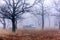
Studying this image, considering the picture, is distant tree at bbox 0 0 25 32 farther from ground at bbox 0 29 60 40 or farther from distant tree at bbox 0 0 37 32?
ground at bbox 0 29 60 40

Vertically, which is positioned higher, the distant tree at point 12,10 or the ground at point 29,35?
the distant tree at point 12,10

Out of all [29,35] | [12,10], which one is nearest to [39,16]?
[29,35]

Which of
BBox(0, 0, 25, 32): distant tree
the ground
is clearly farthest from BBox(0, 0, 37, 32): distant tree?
the ground

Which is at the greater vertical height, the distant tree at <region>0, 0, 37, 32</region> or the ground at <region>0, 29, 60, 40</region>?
the distant tree at <region>0, 0, 37, 32</region>

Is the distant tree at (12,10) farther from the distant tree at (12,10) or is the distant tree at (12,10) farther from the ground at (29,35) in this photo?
the ground at (29,35)

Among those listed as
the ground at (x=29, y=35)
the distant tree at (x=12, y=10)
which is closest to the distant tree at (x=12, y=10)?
the distant tree at (x=12, y=10)

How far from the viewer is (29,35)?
2574 millimetres

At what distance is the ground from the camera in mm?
2543

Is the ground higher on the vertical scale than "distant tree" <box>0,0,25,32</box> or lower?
lower

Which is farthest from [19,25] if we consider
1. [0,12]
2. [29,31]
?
[0,12]

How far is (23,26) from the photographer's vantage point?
2.57 m

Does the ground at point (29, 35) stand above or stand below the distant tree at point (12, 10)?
below

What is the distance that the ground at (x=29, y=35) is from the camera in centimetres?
254

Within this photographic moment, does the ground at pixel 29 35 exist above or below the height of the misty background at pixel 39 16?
below
